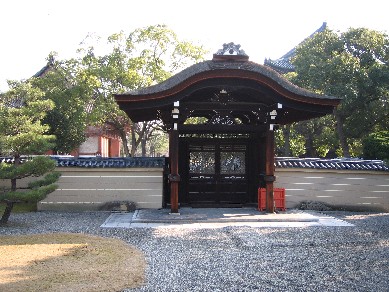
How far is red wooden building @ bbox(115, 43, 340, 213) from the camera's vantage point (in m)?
10.7

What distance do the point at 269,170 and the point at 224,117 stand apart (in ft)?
6.44

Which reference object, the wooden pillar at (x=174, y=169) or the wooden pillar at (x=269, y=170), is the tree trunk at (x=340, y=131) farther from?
the wooden pillar at (x=174, y=169)

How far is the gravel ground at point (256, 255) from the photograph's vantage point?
5.68 meters

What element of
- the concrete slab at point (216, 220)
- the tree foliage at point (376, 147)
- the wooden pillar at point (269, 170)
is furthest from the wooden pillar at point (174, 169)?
the tree foliage at point (376, 147)

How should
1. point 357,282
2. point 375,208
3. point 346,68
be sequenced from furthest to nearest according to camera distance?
point 346,68
point 375,208
point 357,282

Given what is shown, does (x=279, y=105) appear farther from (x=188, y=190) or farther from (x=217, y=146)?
(x=188, y=190)

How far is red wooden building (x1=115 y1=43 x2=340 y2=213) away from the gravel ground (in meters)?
2.53

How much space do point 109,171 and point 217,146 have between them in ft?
11.3

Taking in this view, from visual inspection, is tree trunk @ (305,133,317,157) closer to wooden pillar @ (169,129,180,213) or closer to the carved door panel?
the carved door panel

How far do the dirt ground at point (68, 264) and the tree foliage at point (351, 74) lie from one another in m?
15.3

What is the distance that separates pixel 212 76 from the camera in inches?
410

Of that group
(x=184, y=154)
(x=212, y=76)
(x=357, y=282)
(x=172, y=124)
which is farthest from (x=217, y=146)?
(x=357, y=282)

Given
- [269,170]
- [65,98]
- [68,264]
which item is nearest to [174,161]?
[269,170]

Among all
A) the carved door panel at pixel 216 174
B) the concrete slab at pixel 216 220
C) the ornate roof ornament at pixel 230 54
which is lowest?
the concrete slab at pixel 216 220
